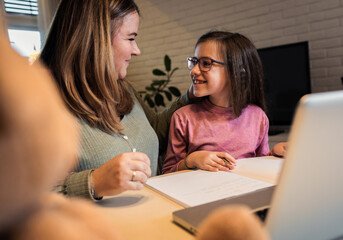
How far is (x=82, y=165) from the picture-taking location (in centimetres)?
94

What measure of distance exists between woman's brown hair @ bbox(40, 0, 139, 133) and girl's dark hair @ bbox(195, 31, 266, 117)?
540 millimetres

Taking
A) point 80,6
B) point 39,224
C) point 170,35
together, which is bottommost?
point 39,224

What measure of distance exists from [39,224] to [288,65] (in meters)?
2.86

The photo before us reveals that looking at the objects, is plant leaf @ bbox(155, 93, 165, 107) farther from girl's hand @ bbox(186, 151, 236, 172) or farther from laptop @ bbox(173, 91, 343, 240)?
laptop @ bbox(173, 91, 343, 240)

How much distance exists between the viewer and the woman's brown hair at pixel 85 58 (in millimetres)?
947

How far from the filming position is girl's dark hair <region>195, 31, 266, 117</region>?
135cm

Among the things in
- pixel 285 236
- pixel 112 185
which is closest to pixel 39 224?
pixel 285 236

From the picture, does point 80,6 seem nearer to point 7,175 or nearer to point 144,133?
point 144,133

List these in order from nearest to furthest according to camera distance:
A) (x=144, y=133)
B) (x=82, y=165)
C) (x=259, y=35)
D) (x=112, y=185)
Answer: (x=112, y=185) < (x=82, y=165) < (x=144, y=133) < (x=259, y=35)

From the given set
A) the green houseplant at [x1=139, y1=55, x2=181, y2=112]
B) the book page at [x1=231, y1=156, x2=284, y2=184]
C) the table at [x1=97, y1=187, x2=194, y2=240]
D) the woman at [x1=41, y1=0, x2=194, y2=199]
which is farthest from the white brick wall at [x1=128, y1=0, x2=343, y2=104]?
the table at [x1=97, y1=187, x2=194, y2=240]

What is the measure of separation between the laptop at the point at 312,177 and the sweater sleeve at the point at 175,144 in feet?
2.99

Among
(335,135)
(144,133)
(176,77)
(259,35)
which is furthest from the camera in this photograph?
(176,77)

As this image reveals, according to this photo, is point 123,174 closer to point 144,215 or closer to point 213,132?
point 144,215

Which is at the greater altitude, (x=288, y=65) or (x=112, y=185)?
(x=288, y=65)
